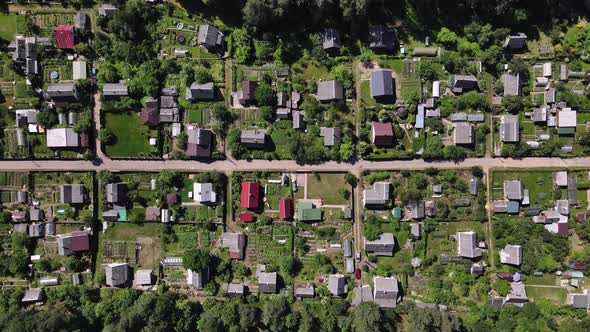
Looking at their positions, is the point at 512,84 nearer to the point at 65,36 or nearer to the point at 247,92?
the point at 247,92

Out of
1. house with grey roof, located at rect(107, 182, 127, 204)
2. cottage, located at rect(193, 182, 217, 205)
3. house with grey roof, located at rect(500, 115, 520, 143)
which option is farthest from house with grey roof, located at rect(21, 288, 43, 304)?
house with grey roof, located at rect(500, 115, 520, 143)

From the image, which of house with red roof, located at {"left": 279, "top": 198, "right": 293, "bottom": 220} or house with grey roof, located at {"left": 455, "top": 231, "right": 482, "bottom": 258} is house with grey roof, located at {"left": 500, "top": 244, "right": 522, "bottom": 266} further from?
house with red roof, located at {"left": 279, "top": 198, "right": 293, "bottom": 220}

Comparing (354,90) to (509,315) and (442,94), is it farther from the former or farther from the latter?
(509,315)

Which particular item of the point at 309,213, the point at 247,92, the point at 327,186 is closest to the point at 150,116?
the point at 247,92

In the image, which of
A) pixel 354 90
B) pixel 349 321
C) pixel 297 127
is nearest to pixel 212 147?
pixel 297 127

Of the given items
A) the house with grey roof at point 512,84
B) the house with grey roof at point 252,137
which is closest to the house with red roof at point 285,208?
the house with grey roof at point 252,137

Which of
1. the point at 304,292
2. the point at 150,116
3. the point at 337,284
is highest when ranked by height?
the point at 150,116
